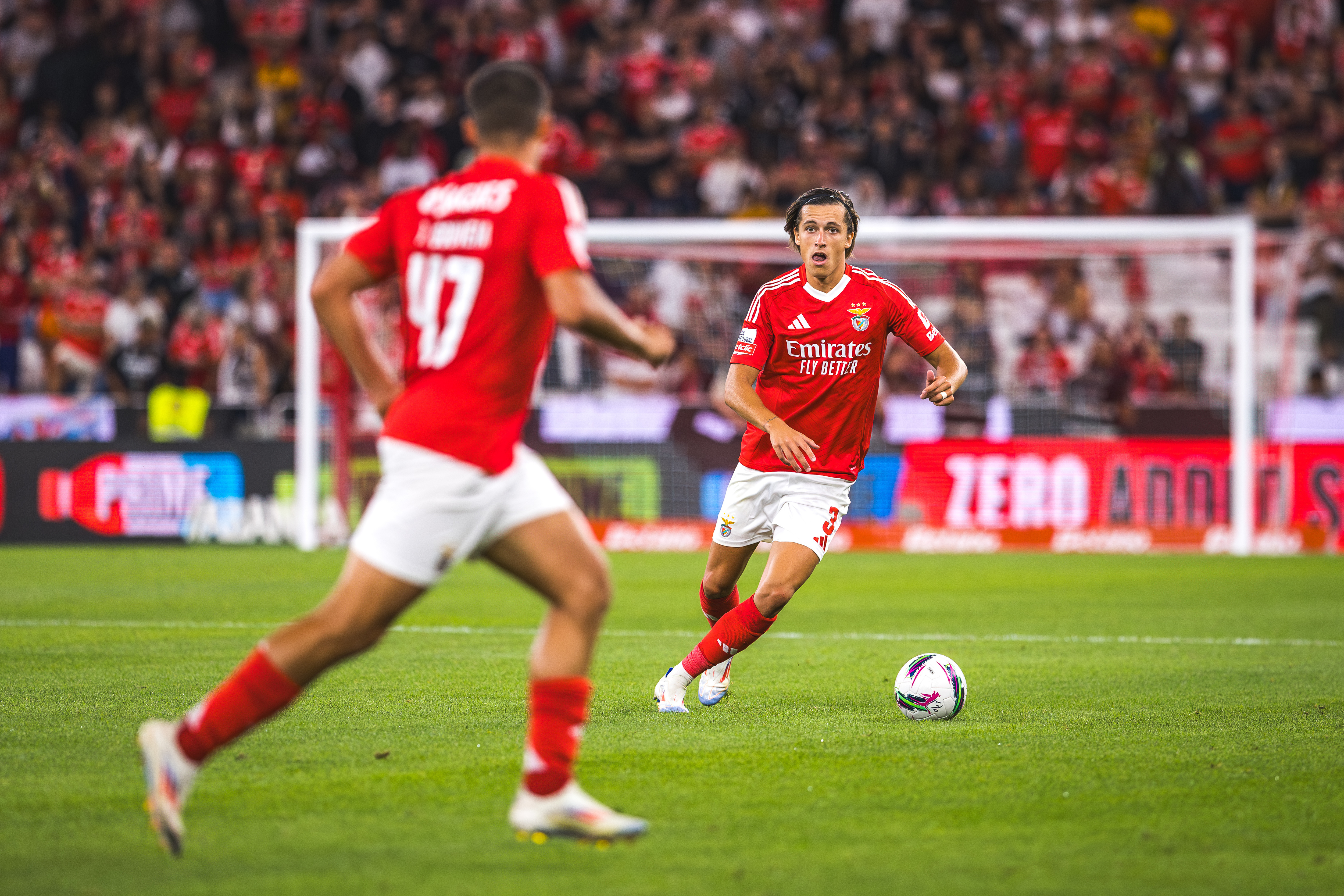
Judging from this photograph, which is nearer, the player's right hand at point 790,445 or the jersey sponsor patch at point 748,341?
the player's right hand at point 790,445

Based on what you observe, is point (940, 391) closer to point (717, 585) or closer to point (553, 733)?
point (717, 585)

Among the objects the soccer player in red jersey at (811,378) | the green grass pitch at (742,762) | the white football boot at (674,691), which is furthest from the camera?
the soccer player in red jersey at (811,378)

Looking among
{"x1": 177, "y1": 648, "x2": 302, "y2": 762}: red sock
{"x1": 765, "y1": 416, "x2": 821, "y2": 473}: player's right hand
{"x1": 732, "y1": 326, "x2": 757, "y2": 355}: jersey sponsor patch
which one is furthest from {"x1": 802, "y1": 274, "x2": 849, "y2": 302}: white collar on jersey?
{"x1": 177, "y1": 648, "x2": 302, "y2": 762}: red sock

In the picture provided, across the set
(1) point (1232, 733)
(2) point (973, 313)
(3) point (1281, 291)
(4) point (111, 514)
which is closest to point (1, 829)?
(1) point (1232, 733)

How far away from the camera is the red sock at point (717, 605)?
25.8 feet

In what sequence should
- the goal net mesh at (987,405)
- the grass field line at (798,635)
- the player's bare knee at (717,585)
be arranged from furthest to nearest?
1. the goal net mesh at (987,405)
2. the grass field line at (798,635)
3. the player's bare knee at (717,585)

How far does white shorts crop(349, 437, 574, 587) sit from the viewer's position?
182 inches

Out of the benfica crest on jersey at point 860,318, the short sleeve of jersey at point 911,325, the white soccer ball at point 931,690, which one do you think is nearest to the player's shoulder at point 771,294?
the benfica crest on jersey at point 860,318

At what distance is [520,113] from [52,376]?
16.9 meters

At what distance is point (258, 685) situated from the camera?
4.66 m

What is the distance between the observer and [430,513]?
15.1 feet

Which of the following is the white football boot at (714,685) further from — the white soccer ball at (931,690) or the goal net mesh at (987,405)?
the goal net mesh at (987,405)

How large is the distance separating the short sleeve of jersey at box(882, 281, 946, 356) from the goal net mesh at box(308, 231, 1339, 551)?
29.1ft

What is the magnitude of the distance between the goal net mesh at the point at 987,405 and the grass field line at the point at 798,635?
6216 millimetres
